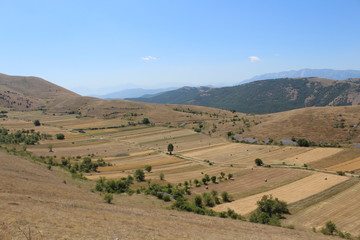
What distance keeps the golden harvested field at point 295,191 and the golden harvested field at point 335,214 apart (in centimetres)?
474

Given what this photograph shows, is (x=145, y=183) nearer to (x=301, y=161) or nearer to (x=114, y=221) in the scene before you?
(x=114, y=221)

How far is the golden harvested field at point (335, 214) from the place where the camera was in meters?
38.5

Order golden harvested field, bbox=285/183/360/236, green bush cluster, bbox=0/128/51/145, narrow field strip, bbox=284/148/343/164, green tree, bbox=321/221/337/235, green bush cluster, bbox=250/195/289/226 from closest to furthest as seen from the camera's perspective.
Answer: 1. green tree, bbox=321/221/337/235
2. golden harvested field, bbox=285/183/360/236
3. green bush cluster, bbox=250/195/289/226
4. narrow field strip, bbox=284/148/343/164
5. green bush cluster, bbox=0/128/51/145

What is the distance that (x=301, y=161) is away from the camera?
78.3m

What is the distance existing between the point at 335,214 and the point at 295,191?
12.3 meters

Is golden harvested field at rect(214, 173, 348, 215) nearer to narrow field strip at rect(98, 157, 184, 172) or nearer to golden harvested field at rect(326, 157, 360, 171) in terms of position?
golden harvested field at rect(326, 157, 360, 171)

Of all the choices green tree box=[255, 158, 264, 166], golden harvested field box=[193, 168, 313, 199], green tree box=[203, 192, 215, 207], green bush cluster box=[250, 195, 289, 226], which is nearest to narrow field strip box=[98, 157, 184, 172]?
golden harvested field box=[193, 168, 313, 199]

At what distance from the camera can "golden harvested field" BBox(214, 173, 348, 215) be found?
157ft

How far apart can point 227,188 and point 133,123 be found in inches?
4583

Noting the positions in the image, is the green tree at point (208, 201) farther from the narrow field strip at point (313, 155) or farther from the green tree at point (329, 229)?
the narrow field strip at point (313, 155)

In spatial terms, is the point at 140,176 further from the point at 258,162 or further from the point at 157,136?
the point at 157,136

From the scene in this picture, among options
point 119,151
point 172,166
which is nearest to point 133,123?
point 119,151

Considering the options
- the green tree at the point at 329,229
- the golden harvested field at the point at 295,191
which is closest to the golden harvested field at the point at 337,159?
the golden harvested field at the point at 295,191

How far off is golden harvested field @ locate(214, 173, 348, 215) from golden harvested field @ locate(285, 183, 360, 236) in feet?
15.6
